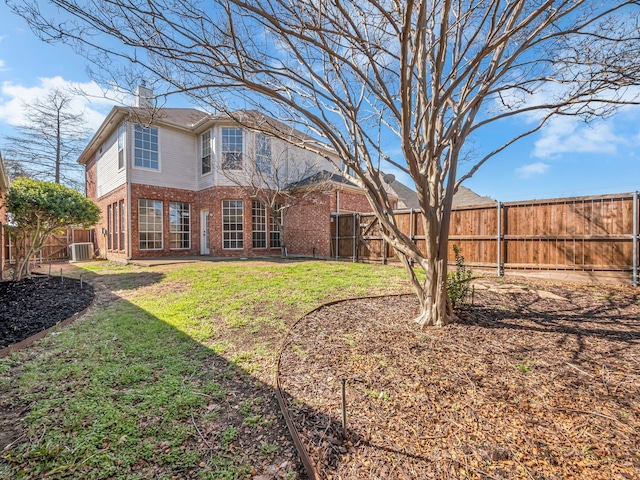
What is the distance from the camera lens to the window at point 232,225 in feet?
42.2

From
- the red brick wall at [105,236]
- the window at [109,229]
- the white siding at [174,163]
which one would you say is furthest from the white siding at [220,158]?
the window at [109,229]

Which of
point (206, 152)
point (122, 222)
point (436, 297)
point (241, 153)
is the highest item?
point (206, 152)

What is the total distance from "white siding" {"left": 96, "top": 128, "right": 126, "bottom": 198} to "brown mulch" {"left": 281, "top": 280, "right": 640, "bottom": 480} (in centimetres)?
1247

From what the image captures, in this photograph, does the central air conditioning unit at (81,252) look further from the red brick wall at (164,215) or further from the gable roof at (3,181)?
the gable roof at (3,181)

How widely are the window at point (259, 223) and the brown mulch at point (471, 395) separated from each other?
972 cm

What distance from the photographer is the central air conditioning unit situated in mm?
13594

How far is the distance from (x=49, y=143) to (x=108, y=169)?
37.5ft

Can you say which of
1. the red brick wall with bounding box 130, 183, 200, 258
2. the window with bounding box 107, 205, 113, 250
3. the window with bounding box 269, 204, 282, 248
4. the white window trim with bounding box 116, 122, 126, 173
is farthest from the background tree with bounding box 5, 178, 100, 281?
the window with bounding box 269, 204, 282, 248

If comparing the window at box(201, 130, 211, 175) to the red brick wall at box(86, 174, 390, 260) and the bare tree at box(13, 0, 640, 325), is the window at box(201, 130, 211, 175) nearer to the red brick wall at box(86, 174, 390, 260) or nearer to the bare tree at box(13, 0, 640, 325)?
the red brick wall at box(86, 174, 390, 260)

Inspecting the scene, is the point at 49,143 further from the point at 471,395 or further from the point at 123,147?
the point at 471,395

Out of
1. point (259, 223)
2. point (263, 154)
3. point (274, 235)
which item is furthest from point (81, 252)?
point (263, 154)

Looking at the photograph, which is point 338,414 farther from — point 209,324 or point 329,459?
point 209,324

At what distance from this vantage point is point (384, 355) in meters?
3.02

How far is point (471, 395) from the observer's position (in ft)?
7.57
